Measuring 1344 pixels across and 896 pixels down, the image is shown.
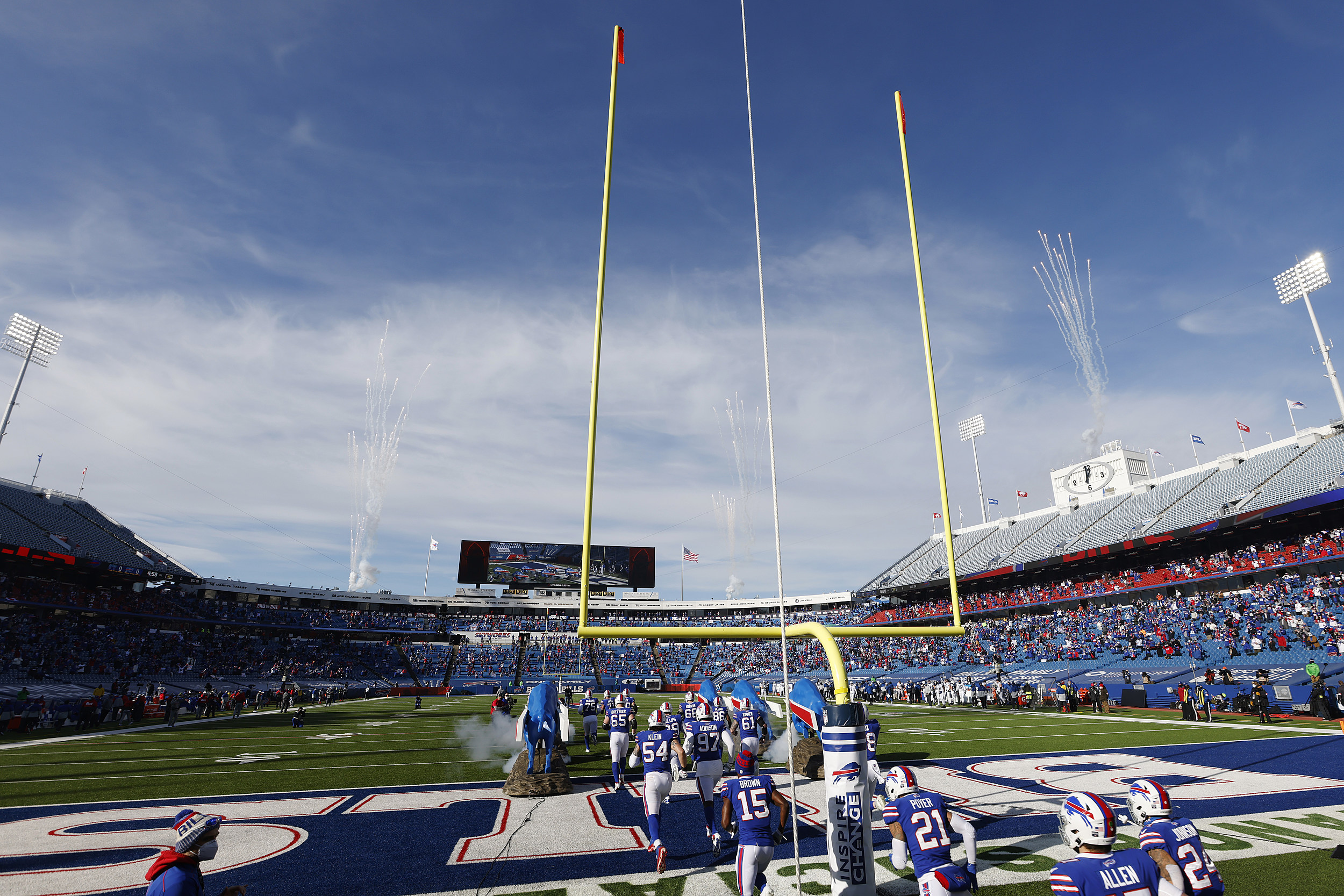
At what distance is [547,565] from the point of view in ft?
206

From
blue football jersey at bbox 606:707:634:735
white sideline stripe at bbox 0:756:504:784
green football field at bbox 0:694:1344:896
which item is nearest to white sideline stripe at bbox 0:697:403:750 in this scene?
green football field at bbox 0:694:1344:896

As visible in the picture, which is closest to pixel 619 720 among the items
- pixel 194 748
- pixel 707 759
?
pixel 707 759

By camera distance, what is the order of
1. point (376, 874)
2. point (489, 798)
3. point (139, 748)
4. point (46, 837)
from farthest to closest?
point (139, 748) → point (489, 798) → point (46, 837) → point (376, 874)

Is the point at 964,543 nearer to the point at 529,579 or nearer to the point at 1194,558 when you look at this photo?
the point at 1194,558

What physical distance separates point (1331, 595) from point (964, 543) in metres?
37.9

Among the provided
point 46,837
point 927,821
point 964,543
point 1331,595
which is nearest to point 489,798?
point 46,837

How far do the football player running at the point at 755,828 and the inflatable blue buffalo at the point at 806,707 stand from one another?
4.58m

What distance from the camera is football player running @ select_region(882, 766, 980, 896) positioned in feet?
16.3

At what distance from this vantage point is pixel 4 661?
107 ft

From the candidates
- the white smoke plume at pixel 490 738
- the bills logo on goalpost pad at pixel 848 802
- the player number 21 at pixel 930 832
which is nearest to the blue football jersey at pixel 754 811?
the player number 21 at pixel 930 832

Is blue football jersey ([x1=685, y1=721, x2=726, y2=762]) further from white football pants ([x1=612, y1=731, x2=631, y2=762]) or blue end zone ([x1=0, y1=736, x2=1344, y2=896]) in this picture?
white football pants ([x1=612, y1=731, x2=631, y2=762])

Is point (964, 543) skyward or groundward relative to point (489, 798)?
skyward

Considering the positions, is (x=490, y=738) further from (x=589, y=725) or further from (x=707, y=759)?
(x=707, y=759)

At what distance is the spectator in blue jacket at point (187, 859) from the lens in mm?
3918
